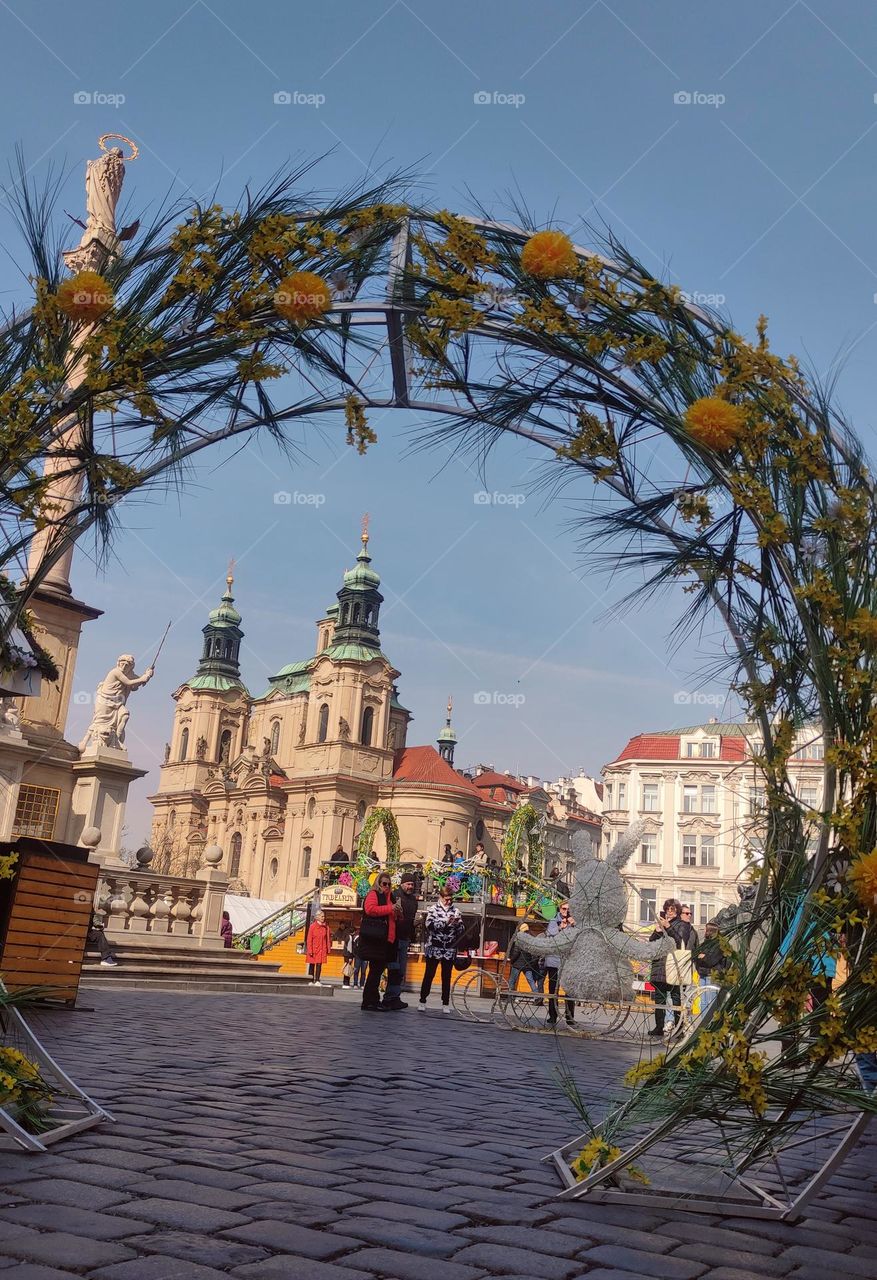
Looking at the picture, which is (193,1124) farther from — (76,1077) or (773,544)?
(773,544)

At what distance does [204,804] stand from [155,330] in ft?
317

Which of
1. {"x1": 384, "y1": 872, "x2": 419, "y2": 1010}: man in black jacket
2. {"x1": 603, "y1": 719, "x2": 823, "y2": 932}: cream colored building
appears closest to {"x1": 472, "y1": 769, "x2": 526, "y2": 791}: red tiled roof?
{"x1": 603, "y1": 719, "x2": 823, "y2": 932}: cream colored building

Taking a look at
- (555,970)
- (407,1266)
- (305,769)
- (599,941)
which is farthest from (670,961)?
(305,769)

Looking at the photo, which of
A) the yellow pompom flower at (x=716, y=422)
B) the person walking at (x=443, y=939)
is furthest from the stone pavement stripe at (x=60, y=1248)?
the person walking at (x=443, y=939)

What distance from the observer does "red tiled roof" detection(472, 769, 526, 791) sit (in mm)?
110412

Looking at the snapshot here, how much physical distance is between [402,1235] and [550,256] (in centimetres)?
386

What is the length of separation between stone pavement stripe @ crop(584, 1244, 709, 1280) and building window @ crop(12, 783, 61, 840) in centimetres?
1923

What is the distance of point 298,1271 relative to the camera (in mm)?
2938

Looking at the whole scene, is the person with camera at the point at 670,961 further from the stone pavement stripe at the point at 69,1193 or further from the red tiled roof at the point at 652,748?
the red tiled roof at the point at 652,748

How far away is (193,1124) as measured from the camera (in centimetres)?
502

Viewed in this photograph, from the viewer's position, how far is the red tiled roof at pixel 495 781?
110 metres

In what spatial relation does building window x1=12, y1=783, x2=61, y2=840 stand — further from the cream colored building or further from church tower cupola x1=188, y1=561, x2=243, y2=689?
church tower cupola x1=188, y1=561, x2=243, y2=689

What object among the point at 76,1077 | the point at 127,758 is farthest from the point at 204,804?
the point at 76,1077

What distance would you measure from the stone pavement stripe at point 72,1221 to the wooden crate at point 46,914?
7169 millimetres
